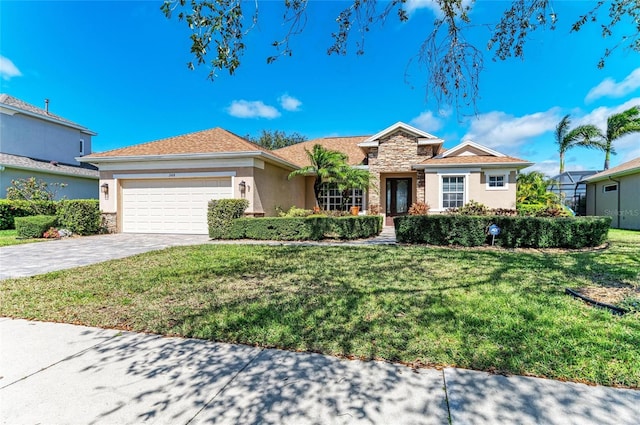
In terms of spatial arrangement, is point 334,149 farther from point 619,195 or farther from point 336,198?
point 619,195

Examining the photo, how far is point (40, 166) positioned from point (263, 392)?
21966 mm

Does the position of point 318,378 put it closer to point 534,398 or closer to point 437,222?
point 534,398

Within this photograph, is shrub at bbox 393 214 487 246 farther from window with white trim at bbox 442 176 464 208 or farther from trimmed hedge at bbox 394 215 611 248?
window with white trim at bbox 442 176 464 208

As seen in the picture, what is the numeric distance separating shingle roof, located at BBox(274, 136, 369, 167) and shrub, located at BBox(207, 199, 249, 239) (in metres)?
6.67

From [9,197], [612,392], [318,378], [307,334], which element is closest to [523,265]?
[612,392]

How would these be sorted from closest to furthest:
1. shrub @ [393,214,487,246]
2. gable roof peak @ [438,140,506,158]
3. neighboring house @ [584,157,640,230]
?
shrub @ [393,214,487,246]
gable roof peak @ [438,140,506,158]
neighboring house @ [584,157,640,230]

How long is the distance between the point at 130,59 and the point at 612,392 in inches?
758

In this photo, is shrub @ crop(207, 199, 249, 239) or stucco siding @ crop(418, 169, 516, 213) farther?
stucco siding @ crop(418, 169, 516, 213)

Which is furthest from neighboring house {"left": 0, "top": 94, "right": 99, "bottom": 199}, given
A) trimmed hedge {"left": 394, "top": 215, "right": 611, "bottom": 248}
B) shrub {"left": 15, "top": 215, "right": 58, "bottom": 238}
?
trimmed hedge {"left": 394, "top": 215, "right": 611, "bottom": 248}

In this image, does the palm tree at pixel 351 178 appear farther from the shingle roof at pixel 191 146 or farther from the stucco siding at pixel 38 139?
the stucco siding at pixel 38 139

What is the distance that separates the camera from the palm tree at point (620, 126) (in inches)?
733

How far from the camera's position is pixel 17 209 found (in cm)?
1459

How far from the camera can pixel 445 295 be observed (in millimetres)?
4625

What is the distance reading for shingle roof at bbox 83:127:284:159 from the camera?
1319 cm
